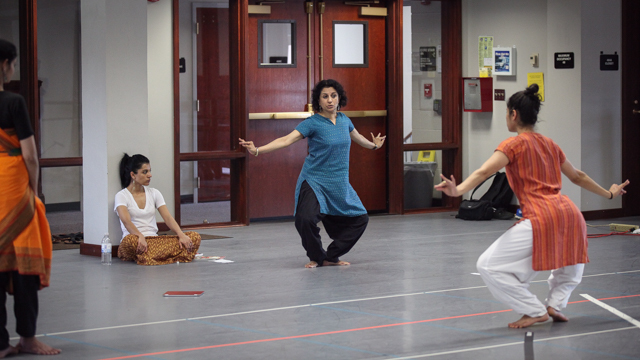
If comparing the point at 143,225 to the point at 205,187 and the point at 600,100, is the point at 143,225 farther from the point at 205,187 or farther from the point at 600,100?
the point at 600,100

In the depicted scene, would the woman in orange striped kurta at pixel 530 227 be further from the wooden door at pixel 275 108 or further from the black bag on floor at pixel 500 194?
the black bag on floor at pixel 500 194

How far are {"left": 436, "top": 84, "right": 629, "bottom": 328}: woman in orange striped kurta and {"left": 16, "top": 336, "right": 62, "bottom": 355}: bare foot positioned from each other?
6.79 ft

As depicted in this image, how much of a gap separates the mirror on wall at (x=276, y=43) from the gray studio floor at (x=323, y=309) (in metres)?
2.38

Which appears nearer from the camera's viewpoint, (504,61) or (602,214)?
(602,214)

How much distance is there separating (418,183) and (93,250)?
4.32 meters

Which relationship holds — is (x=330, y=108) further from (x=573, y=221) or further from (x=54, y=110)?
(x=54, y=110)

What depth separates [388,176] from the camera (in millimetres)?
9836

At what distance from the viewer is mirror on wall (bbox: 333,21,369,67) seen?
371 inches

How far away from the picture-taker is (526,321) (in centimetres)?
454

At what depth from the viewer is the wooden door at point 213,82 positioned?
9.34 m

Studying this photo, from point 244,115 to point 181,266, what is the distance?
8.80 ft

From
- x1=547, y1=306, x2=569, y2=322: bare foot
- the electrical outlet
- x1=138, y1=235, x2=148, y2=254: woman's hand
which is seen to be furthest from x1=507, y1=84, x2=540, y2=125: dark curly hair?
the electrical outlet

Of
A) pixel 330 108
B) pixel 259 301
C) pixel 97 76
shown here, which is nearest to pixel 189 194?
pixel 97 76

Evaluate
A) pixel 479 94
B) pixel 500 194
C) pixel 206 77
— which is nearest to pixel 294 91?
pixel 206 77
